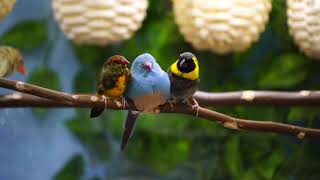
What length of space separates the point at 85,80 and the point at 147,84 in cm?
50

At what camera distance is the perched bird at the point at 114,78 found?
21.1 inches

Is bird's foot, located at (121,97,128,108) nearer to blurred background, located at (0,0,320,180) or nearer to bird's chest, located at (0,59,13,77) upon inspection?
bird's chest, located at (0,59,13,77)

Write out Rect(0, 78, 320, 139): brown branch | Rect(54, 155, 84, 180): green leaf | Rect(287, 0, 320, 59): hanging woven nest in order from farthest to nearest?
Rect(54, 155, 84, 180): green leaf → Rect(287, 0, 320, 59): hanging woven nest → Rect(0, 78, 320, 139): brown branch

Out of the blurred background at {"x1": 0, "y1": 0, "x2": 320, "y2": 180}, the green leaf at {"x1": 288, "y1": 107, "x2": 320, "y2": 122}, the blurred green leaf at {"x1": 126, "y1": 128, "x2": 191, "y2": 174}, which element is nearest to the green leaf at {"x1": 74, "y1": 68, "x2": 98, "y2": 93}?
the blurred background at {"x1": 0, "y1": 0, "x2": 320, "y2": 180}

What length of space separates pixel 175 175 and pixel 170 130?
78 millimetres

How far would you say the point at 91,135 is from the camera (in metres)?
1.03

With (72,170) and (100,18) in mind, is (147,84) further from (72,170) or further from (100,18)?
(72,170)

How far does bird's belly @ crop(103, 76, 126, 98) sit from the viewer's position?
54 cm

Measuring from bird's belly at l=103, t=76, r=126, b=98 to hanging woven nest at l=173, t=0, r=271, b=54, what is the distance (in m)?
0.31

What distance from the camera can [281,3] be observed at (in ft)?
3.34

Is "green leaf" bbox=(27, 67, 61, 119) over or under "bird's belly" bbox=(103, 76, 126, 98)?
under

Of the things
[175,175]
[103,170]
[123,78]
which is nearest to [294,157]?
A: [175,175]

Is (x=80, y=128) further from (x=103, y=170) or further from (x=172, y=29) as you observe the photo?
(x=172, y=29)

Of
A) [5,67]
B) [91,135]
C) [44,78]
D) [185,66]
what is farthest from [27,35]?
[185,66]
